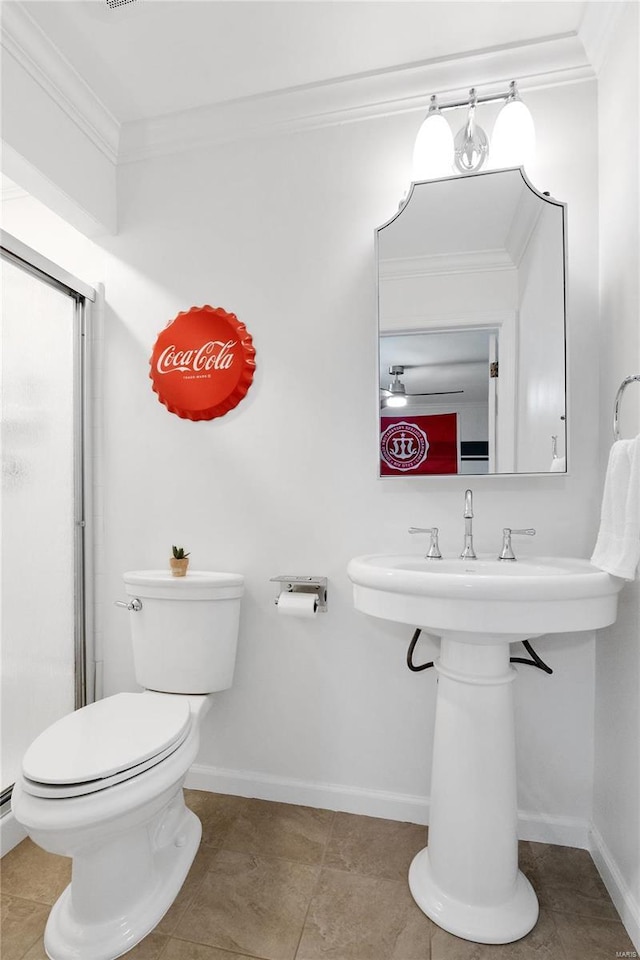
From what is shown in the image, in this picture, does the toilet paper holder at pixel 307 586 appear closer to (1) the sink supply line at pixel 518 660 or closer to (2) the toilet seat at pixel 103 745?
(1) the sink supply line at pixel 518 660

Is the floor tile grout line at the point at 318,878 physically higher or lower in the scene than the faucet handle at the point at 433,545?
lower

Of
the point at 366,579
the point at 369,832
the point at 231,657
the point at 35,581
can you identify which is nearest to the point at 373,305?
the point at 366,579

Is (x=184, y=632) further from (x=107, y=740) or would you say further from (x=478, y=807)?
(x=478, y=807)

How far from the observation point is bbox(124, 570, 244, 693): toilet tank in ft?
5.36

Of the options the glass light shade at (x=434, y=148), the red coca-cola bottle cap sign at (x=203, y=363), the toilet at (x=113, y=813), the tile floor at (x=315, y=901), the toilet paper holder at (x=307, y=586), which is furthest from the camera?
the red coca-cola bottle cap sign at (x=203, y=363)

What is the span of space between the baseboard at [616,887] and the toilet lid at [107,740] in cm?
115

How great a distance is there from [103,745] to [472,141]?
1.93 meters

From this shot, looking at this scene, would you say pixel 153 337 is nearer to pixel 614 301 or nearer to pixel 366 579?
pixel 366 579

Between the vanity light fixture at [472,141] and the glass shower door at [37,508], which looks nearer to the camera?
the vanity light fixture at [472,141]

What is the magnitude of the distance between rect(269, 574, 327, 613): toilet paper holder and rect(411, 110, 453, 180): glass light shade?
1304 mm

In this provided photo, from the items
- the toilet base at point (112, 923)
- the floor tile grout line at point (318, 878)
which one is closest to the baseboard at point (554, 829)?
the floor tile grout line at point (318, 878)

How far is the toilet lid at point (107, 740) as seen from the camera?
1107mm

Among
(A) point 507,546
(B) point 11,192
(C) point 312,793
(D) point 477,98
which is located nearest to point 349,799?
(C) point 312,793

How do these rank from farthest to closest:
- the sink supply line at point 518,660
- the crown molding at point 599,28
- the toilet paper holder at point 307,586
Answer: the toilet paper holder at point 307,586 → the sink supply line at point 518,660 → the crown molding at point 599,28
